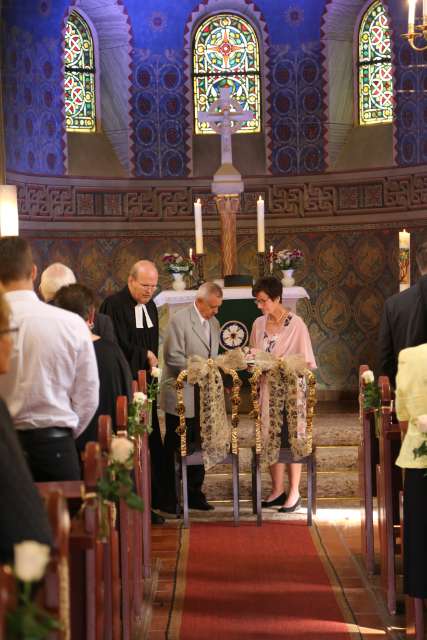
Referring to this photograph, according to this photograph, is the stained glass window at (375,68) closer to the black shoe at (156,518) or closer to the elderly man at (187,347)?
the elderly man at (187,347)

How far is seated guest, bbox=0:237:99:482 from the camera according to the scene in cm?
415

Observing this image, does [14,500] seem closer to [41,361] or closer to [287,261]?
[41,361]

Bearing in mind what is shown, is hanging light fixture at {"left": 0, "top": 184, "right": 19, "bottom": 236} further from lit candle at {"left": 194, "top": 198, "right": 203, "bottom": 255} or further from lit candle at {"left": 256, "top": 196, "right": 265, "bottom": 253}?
lit candle at {"left": 256, "top": 196, "right": 265, "bottom": 253}

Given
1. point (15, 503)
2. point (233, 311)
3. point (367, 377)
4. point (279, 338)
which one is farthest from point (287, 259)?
point (15, 503)

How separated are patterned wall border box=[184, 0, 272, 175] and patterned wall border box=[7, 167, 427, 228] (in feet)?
1.19

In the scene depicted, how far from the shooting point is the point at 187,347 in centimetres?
783

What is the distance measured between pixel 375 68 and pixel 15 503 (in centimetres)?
1095

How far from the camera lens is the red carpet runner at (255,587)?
5254 mm

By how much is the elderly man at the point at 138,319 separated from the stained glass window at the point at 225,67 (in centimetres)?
589

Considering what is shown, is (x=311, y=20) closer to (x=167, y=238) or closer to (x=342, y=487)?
(x=167, y=238)

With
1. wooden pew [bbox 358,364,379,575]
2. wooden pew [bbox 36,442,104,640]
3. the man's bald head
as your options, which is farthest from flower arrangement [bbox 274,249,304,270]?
wooden pew [bbox 36,442,104,640]

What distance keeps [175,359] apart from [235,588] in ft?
7.23

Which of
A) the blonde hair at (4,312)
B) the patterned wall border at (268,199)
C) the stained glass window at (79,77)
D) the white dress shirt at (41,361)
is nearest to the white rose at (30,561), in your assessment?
the blonde hair at (4,312)

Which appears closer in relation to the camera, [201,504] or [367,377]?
[367,377]
